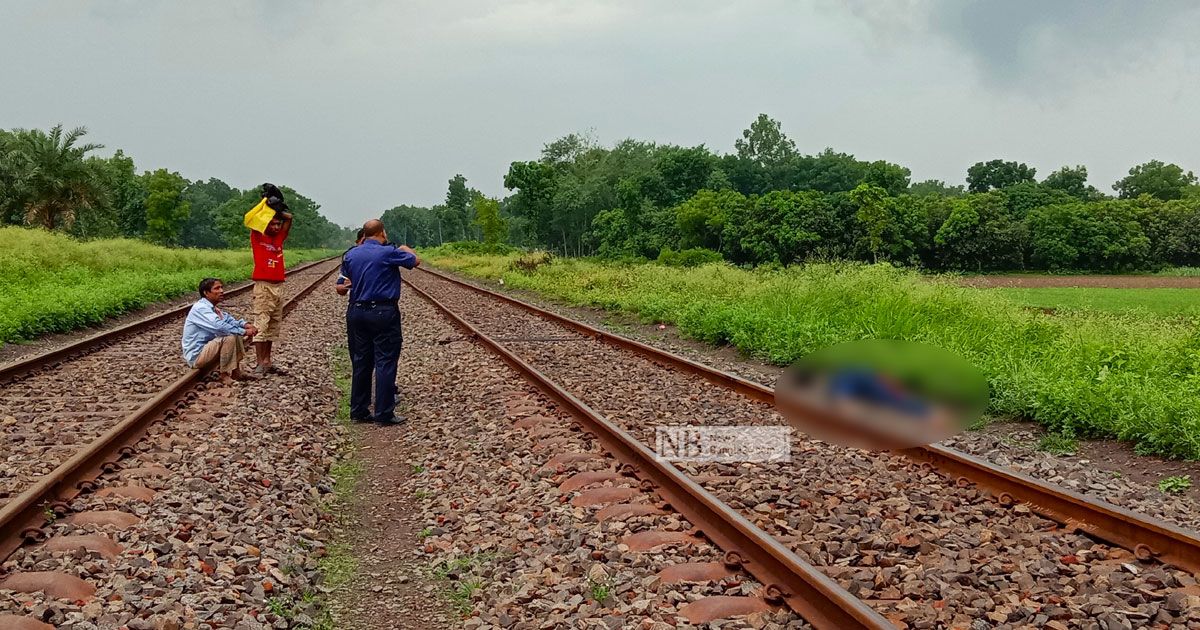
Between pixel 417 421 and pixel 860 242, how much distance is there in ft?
180

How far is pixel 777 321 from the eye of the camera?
13141mm

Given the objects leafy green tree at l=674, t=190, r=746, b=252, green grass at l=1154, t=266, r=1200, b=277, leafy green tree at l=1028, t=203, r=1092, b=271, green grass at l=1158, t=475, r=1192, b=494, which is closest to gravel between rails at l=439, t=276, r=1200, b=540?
green grass at l=1158, t=475, r=1192, b=494

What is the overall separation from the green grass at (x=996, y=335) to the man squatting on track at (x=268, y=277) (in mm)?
6222

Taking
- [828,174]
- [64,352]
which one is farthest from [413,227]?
[64,352]

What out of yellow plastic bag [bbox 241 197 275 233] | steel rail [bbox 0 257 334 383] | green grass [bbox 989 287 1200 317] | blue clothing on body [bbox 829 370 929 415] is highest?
yellow plastic bag [bbox 241 197 275 233]

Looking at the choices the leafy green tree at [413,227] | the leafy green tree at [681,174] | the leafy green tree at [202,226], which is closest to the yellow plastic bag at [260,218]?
the leafy green tree at [681,174]

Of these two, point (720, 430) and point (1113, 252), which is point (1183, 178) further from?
point (720, 430)

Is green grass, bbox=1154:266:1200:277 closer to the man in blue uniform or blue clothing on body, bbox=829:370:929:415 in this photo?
the man in blue uniform

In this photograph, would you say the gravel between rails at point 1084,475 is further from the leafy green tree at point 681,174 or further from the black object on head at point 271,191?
the leafy green tree at point 681,174

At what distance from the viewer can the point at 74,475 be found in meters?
5.31

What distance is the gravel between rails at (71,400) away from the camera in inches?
234

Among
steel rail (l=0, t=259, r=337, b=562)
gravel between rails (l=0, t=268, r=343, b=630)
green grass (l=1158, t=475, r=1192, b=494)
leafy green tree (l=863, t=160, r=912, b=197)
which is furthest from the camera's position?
leafy green tree (l=863, t=160, r=912, b=197)

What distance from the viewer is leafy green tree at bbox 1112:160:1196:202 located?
10188 centimetres

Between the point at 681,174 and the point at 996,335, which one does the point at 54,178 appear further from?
the point at 681,174
